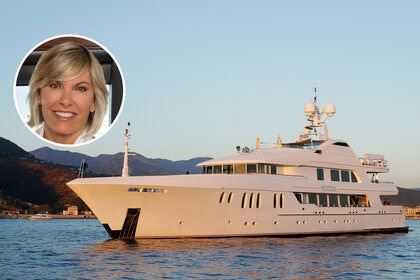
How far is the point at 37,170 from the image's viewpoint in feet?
627

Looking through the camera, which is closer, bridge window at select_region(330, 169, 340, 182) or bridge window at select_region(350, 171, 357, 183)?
bridge window at select_region(330, 169, 340, 182)

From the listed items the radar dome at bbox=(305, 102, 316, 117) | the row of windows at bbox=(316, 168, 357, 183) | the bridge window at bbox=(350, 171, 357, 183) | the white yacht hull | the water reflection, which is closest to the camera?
the water reflection

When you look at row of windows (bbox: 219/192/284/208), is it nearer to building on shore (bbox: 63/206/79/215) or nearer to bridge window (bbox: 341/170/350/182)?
bridge window (bbox: 341/170/350/182)

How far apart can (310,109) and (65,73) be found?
36.3m

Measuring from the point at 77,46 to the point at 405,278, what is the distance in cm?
1607

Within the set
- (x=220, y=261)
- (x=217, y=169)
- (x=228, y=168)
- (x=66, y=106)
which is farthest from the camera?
(x=217, y=169)

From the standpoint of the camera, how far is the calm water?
2114 centimetres

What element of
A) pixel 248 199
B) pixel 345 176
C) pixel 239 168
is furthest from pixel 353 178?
pixel 248 199

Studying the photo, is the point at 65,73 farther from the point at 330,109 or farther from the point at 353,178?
the point at 330,109

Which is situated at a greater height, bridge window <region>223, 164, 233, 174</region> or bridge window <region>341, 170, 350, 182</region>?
bridge window <region>341, 170, 350, 182</region>

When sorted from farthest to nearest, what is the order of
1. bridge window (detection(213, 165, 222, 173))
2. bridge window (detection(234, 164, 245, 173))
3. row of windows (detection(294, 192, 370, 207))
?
1. row of windows (detection(294, 192, 370, 207))
2. bridge window (detection(213, 165, 222, 173))
3. bridge window (detection(234, 164, 245, 173))

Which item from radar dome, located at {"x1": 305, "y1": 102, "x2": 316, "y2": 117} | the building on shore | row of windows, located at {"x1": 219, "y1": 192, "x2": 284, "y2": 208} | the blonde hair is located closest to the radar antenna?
radar dome, located at {"x1": 305, "y1": 102, "x2": 316, "y2": 117}

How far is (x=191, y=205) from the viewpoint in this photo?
31.6 m

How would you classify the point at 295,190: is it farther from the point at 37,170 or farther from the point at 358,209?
the point at 37,170
